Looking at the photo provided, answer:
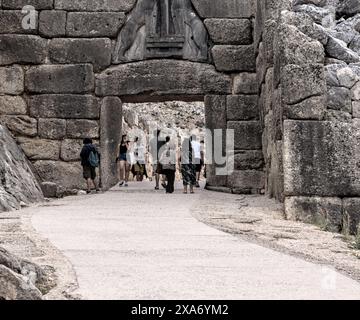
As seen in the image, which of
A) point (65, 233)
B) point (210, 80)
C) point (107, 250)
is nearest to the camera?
point (107, 250)

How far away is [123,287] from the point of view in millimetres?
2738

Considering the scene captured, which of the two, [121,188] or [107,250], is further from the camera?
[121,188]

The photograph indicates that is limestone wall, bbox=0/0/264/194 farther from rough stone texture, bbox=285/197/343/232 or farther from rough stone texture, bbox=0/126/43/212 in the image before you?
rough stone texture, bbox=285/197/343/232

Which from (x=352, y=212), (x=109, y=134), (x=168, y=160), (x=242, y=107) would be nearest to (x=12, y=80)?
(x=109, y=134)

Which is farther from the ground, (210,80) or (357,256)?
(210,80)

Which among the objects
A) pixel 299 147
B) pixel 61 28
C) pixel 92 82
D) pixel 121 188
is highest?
pixel 61 28

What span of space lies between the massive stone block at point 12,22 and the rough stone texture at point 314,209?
20.8 ft

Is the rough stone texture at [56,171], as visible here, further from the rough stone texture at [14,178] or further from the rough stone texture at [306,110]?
the rough stone texture at [306,110]

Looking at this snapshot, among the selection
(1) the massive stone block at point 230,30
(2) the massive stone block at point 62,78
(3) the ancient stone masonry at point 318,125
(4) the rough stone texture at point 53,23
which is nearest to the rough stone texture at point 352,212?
(3) the ancient stone masonry at point 318,125

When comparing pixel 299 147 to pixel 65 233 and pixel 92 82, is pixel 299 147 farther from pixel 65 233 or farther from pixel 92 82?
pixel 92 82

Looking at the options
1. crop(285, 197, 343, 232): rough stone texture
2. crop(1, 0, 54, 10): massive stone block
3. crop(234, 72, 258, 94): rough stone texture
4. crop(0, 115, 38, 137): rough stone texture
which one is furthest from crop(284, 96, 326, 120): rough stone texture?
crop(1, 0, 54, 10): massive stone block

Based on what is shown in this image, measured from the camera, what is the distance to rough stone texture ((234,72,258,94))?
35.8ft

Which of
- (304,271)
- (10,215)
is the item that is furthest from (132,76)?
(304,271)
